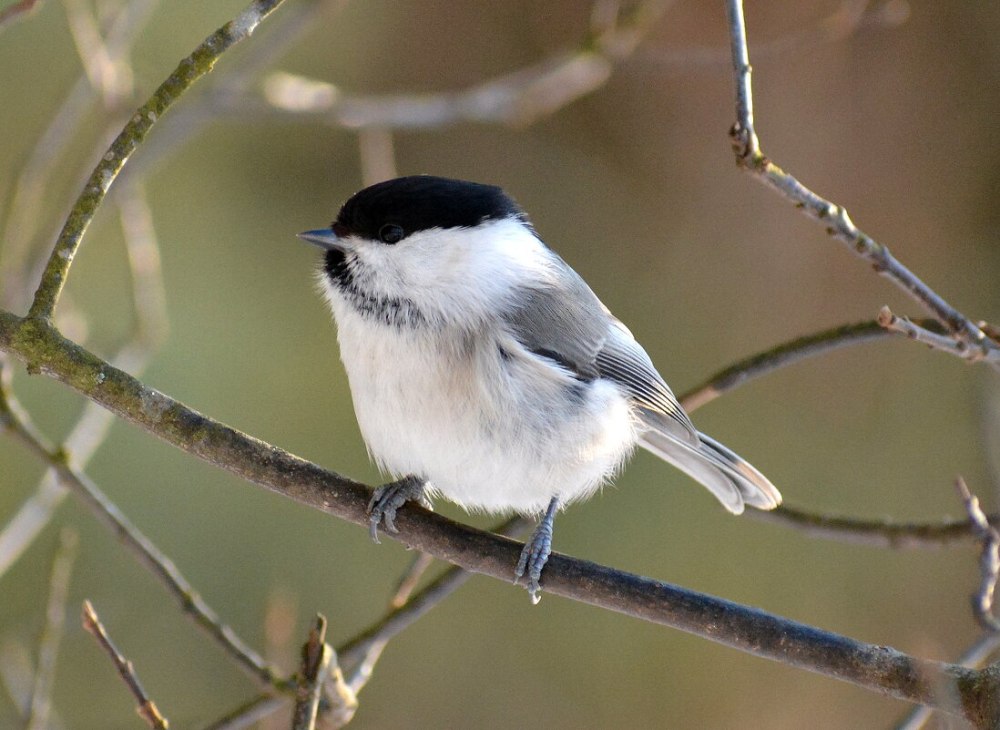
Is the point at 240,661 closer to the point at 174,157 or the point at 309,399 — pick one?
the point at 309,399

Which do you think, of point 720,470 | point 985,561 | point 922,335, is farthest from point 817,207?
point 720,470

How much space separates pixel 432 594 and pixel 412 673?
5.47 ft

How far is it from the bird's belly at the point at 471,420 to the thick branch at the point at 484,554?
195 millimetres

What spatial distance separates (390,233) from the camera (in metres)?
1.73

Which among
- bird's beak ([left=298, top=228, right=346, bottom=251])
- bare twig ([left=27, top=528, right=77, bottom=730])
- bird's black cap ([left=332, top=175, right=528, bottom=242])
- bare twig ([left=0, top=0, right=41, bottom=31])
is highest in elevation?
bird's black cap ([left=332, top=175, right=528, bottom=242])

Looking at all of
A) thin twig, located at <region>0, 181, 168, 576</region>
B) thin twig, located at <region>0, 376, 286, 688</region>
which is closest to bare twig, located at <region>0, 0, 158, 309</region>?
thin twig, located at <region>0, 181, 168, 576</region>

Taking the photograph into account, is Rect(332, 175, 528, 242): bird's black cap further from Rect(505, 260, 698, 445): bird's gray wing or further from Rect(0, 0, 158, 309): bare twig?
Rect(0, 0, 158, 309): bare twig

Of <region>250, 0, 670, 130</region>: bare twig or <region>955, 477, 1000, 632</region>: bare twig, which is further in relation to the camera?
<region>250, 0, 670, 130</region>: bare twig

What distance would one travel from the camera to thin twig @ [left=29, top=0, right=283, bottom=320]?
1283mm

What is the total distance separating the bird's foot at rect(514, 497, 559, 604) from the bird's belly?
0.10 meters

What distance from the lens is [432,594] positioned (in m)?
1.61

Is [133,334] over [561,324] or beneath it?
beneath

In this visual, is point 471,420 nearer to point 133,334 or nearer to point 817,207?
point 817,207

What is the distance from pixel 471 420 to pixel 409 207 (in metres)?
0.37
